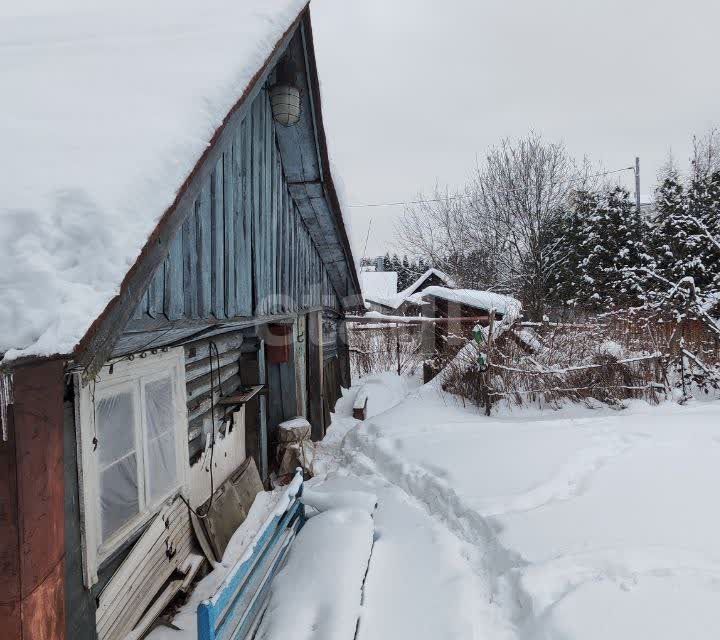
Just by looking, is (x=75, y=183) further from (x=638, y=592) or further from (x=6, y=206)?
(x=638, y=592)

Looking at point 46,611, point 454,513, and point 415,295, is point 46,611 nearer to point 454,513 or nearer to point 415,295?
point 454,513

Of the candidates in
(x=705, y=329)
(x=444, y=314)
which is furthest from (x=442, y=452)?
(x=444, y=314)

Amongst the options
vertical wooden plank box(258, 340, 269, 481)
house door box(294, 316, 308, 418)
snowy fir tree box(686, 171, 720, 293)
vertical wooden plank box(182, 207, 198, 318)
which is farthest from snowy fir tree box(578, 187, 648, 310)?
vertical wooden plank box(182, 207, 198, 318)

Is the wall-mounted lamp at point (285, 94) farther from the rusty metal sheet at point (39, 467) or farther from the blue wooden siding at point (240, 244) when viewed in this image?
the rusty metal sheet at point (39, 467)

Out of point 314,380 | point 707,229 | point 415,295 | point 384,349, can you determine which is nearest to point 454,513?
point 314,380

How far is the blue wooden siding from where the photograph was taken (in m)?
2.72

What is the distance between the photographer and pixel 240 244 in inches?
148

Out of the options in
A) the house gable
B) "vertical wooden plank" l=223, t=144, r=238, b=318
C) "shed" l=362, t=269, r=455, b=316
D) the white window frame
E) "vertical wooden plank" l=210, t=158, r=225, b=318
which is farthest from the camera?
"shed" l=362, t=269, r=455, b=316

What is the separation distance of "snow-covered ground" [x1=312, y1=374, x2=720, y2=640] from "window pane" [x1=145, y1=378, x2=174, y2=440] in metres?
1.92

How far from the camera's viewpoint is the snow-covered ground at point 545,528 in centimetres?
261

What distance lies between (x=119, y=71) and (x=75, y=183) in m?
1.36

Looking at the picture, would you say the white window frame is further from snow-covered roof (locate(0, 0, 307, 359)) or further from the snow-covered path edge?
the snow-covered path edge

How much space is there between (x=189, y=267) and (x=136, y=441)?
126 centimetres

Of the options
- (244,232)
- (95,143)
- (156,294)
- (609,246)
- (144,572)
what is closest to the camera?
(95,143)
